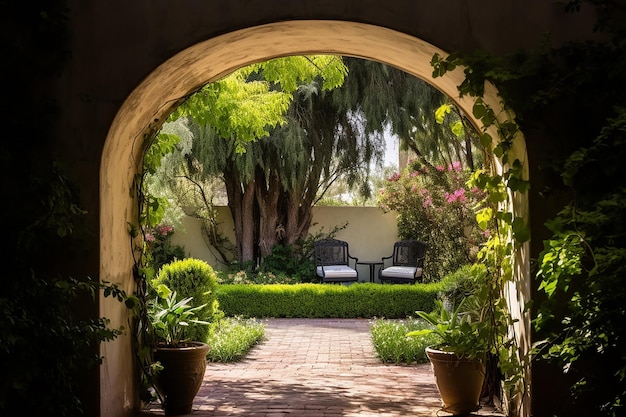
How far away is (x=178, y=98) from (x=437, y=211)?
1044cm

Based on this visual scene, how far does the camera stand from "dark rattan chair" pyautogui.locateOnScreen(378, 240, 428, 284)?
50.9ft

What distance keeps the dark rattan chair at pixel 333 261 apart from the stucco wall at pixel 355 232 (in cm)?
66

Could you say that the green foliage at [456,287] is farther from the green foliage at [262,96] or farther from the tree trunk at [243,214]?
the tree trunk at [243,214]

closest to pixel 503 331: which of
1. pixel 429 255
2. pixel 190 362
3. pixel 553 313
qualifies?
pixel 553 313

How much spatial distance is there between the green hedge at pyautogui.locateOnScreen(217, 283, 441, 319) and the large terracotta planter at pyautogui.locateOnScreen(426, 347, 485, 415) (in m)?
7.84

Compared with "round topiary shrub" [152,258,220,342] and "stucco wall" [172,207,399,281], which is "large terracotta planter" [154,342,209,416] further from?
"stucco wall" [172,207,399,281]

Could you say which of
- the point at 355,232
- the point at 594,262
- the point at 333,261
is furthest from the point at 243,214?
the point at 594,262

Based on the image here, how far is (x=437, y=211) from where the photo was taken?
15.8 meters

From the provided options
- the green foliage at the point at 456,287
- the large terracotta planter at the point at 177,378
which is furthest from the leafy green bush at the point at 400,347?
the large terracotta planter at the point at 177,378

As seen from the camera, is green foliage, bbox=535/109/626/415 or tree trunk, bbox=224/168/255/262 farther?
tree trunk, bbox=224/168/255/262

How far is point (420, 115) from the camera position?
1653 cm

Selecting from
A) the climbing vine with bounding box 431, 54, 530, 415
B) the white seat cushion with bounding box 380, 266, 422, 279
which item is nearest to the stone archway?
the climbing vine with bounding box 431, 54, 530, 415

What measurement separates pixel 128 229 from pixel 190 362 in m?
1.15

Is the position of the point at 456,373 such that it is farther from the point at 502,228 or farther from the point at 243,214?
the point at 243,214
